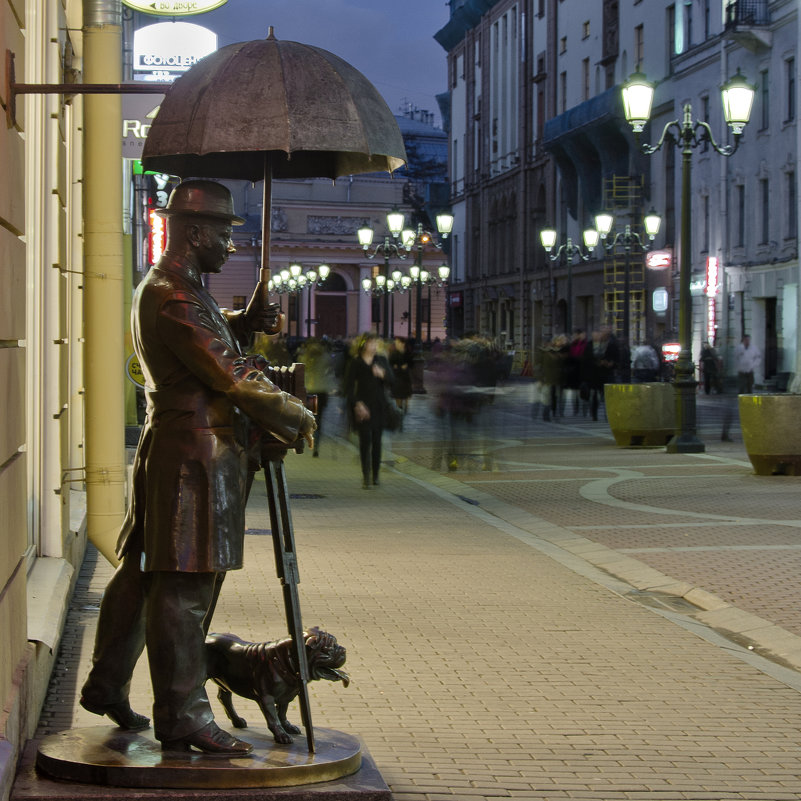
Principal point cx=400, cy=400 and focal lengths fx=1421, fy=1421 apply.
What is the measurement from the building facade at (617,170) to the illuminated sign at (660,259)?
0.19 feet

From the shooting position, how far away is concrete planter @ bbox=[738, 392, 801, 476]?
1659 cm

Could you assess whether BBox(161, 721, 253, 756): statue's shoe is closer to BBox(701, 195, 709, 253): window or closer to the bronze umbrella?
the bronze umbrella

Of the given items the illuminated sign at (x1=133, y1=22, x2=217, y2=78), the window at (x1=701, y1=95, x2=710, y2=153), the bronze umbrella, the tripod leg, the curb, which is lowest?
the curb

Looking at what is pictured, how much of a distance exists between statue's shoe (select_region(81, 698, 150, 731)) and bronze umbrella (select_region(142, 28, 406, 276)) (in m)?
1.52

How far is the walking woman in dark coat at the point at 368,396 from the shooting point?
16016 millimetres

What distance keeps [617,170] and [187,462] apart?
5006 cm

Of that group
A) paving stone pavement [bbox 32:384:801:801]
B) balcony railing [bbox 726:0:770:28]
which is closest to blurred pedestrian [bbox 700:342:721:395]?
balcony railing [bbox 726:0:770:28]

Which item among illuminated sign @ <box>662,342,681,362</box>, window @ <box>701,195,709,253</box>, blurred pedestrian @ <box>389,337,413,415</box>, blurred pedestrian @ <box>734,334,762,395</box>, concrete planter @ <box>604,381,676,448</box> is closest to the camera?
concrete planter @ <box>604,381,676,448</box>

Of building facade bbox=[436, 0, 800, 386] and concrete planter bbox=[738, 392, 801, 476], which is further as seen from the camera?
building facade bbox=[436, 0, 800, 386]

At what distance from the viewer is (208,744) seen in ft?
14.9

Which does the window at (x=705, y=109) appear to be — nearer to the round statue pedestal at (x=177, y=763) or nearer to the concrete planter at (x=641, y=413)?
the concrete planter at (x=641, y=413)

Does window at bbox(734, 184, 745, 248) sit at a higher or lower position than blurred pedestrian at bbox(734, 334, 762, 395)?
higher

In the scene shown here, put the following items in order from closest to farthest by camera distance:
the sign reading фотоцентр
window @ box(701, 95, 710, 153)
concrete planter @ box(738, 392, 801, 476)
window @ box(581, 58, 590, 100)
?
1. the sign reading фотоцентр
2. concrete planter @ box(738, 392, 801, 476)
3. window @ box(701, 95, 710, 153)
4. window @ box(581, 58, 590, 100)

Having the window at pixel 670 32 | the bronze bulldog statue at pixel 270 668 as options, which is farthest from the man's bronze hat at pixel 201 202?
the window at pixel 670 32
